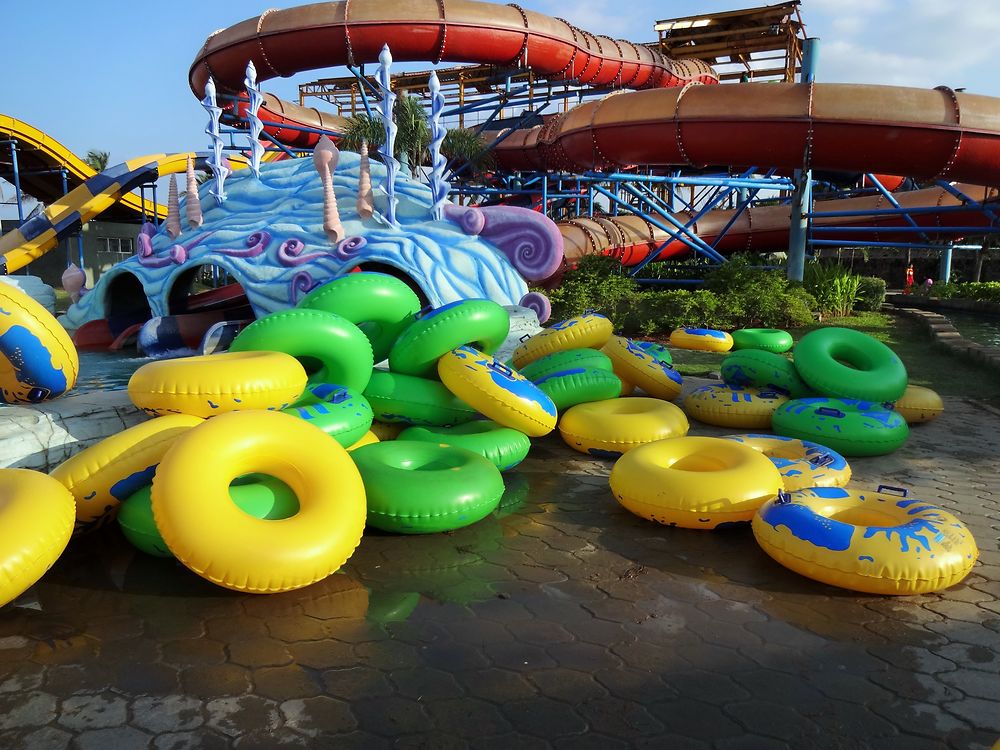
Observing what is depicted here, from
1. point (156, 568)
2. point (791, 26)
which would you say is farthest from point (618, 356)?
point (791, 26)

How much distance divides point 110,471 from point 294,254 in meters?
6.68

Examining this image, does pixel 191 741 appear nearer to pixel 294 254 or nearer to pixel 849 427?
pixel 849 427

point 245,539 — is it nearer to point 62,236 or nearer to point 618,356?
point 618,356

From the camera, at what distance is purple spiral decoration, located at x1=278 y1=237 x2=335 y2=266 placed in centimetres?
971

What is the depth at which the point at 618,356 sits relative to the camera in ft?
21.1

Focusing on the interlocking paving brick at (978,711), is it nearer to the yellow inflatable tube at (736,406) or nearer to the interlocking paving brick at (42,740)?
the interlocking paving brick at (42,740)

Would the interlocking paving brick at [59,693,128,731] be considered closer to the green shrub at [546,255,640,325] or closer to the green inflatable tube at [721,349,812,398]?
the green inflatable tube at [721,349,812,398]

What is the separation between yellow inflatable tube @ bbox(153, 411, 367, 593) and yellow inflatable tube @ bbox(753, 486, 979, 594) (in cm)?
199

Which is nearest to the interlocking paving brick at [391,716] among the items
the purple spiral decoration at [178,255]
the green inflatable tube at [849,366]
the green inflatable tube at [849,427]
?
the green inflatable tube at [849,427]

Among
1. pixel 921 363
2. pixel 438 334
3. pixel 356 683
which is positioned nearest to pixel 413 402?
pixel 438 334

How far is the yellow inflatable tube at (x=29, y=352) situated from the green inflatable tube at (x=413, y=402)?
189 centimetres

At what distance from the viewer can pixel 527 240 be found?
952 centimetres

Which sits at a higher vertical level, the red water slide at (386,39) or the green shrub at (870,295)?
the red water slide at (386,39)

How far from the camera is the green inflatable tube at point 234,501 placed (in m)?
3.41
